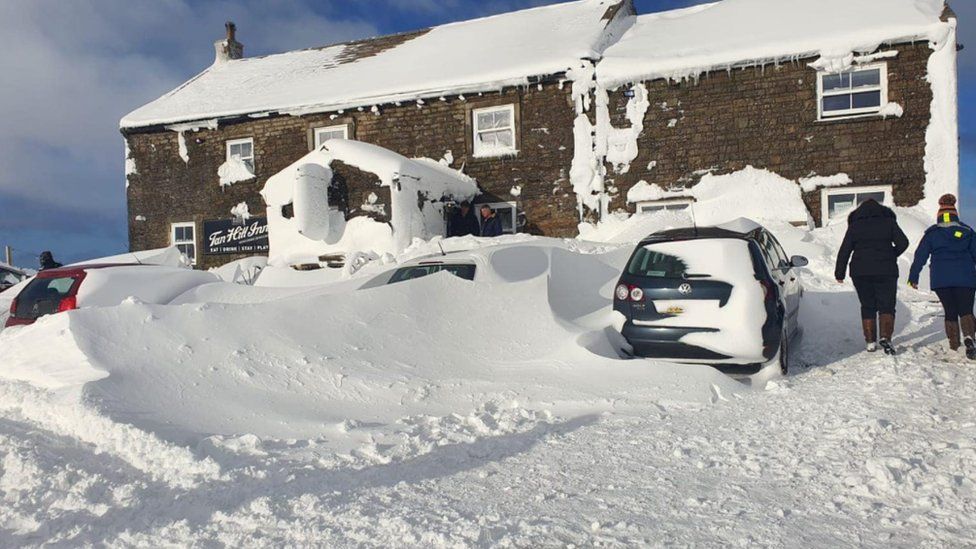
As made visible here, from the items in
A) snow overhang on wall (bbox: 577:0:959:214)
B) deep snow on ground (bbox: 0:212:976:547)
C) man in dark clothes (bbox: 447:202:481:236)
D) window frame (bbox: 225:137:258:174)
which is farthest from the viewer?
window frame (bbox: 225:137:258:174)

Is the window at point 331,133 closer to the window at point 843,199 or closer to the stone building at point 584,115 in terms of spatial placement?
the stone building at point 584,115

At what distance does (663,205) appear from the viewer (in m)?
14.9

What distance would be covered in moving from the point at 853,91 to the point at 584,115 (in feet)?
18.3

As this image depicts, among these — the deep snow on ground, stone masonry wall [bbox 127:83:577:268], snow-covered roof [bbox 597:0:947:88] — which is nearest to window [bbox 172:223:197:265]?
stone masonry wall [bbox 127:83:577:268]

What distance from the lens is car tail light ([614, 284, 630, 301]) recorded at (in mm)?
6464

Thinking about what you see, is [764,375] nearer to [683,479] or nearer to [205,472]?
[683,479]

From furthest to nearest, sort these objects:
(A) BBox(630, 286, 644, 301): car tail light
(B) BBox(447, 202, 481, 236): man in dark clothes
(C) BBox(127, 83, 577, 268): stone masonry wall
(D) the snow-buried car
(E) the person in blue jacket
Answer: (C) BBox(127, 83, 577, 268): stone masonry wall → (B) BBox(447, 202, 481, 236): man in dark clothes → (E) the person in blue jacket → (A) BBox(630, 286, 644, 301): car tail light → (D) the snow-buried car

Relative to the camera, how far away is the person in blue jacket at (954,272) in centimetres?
666

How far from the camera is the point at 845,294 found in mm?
9352

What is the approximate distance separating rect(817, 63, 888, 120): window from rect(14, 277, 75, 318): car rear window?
46.0 ft

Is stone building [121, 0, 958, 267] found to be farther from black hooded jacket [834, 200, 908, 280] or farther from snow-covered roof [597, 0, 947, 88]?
black hooded jacket [834, 200, 908, 280]

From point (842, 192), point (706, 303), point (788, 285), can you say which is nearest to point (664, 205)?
point (842, 192)

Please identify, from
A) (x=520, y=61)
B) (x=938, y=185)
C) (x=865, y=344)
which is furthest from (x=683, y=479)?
(x=520, y=61)

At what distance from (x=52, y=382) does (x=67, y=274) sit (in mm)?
4944
